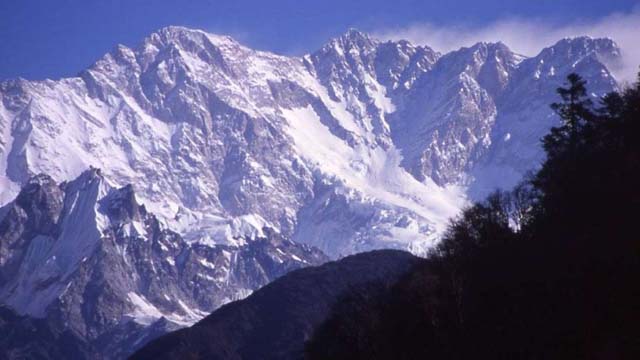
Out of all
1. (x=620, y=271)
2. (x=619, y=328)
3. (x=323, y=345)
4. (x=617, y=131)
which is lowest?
(x=619, y=328)

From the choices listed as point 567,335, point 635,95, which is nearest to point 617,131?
point 635,95

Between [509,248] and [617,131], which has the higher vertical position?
[617,131]

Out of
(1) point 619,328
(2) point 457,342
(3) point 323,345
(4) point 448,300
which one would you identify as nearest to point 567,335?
(1) point 619,328

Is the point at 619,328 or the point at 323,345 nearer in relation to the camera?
the point at 619,328

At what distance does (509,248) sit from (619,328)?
28423mm

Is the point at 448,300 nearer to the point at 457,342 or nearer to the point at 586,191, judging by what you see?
the point at 457,342

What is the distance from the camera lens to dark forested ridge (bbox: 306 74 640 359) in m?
69.9

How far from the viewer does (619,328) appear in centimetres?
6531

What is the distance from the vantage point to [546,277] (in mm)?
79688

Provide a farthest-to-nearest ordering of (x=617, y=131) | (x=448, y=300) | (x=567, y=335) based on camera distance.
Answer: (x=617, y=131)
(x=448, y=300)
(x=567, y=335)

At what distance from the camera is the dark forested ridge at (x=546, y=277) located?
69938 mm

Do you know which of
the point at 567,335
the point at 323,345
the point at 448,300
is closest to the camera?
the point at 567,335

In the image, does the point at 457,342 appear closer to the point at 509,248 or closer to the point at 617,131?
the point at 509,248

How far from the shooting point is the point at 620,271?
231 ft
